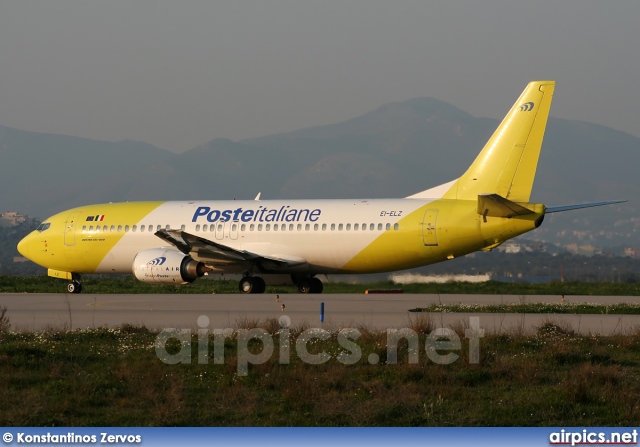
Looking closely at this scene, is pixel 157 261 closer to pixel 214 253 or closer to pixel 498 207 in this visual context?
pixel 214 253

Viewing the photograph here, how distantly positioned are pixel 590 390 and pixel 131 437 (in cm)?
622

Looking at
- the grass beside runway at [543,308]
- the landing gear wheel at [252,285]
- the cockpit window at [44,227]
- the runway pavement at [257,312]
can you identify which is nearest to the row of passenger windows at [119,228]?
the cockpit window at [44,227]

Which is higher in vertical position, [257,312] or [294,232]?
[294,232]

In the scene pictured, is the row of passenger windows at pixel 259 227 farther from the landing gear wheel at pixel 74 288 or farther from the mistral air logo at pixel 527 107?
the mistral air logo at pixel 527 107

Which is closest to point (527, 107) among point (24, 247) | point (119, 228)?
point (119, 228)

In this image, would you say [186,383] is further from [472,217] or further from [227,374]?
Result: [472,217]

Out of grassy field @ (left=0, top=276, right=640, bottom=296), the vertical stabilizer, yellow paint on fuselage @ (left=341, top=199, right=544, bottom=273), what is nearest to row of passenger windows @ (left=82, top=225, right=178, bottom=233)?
grassy field @ (left=0, top=276, right=640, bottom=296)

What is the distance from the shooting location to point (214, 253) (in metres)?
37.0

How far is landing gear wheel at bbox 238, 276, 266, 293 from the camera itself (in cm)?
3797

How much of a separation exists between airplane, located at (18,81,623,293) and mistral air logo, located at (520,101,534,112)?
0.10 feet

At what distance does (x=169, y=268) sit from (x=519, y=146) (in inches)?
481

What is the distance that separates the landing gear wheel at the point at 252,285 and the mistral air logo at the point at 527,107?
11.0 meters

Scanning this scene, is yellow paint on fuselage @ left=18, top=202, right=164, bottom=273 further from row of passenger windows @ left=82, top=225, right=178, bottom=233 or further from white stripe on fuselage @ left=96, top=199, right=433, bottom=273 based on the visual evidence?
white stripe on fuselage @ left=96, top=199, right=433, bottom=273

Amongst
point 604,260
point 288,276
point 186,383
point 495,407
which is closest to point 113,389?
point 186,383
